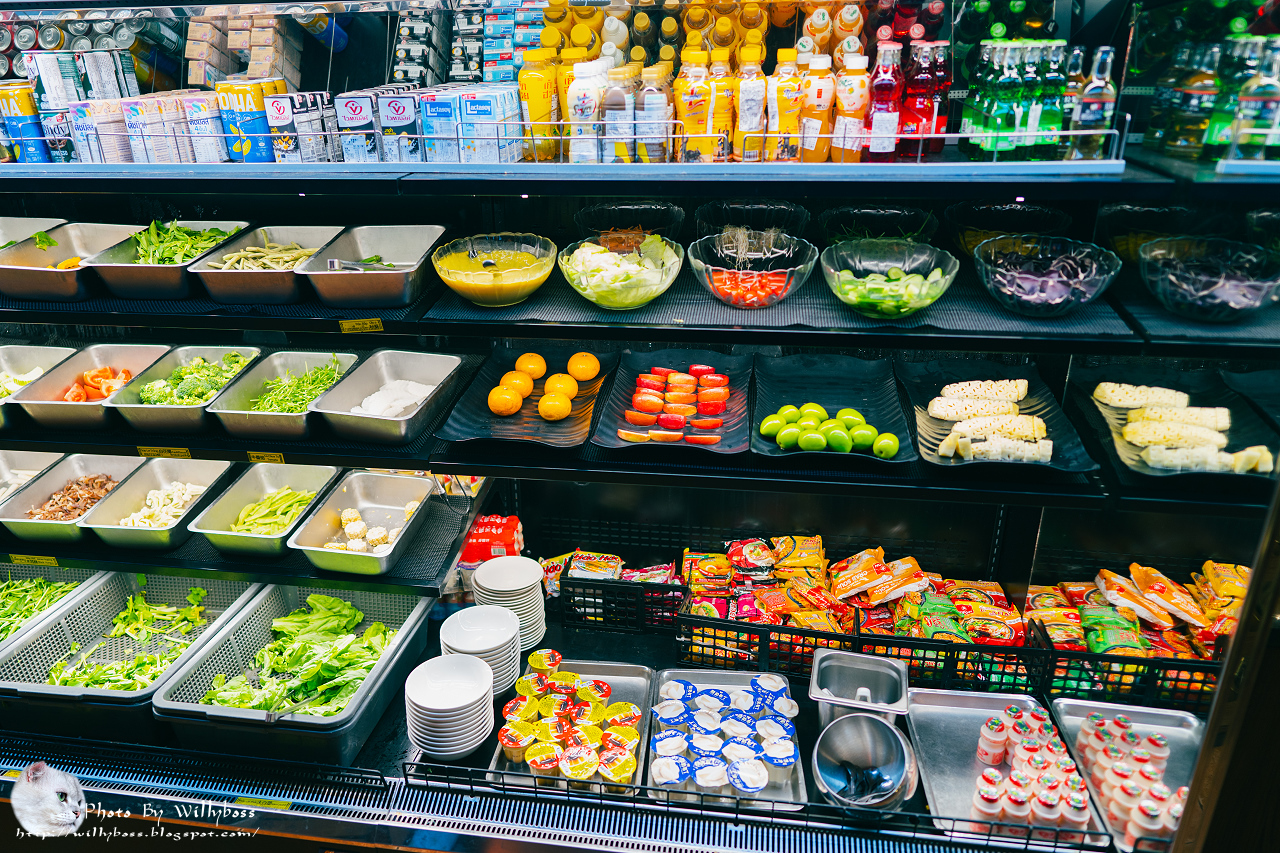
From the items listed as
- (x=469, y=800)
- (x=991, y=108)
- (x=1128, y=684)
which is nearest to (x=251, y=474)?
(x=469, y=800)

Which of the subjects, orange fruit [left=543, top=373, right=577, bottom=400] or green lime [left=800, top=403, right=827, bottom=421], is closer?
green lime [left=800, top=403, right=827, bottom=421]

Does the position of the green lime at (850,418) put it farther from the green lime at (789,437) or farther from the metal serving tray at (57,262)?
the metal serving tray at (57,262)

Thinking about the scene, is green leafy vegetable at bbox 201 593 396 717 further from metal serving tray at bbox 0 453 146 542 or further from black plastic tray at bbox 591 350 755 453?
black plastic tray at bbox 591 350 755 453

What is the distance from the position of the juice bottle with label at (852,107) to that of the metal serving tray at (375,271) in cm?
125

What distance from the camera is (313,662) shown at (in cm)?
266

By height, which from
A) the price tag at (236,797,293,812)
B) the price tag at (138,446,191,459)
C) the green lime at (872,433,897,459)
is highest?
the green lime at (872,433,897,459)

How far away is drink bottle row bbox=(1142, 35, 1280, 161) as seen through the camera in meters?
1.71

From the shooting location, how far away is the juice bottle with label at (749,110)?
80.9 inches

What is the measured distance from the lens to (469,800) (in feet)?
7.75

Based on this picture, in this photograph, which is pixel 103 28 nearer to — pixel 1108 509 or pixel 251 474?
pixel 251 474

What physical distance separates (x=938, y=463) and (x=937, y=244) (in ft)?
2.51

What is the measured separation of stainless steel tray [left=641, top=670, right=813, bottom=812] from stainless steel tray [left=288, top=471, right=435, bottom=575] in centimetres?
96

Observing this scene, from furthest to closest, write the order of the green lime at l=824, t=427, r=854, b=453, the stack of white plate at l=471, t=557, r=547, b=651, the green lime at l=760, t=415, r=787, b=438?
the stack of white plate at l=471, t=557, r=547, b=651 → the green lime at l=760, t=415, r=787, b=438 → the green lime at l=824, t=427, r=854, b=453

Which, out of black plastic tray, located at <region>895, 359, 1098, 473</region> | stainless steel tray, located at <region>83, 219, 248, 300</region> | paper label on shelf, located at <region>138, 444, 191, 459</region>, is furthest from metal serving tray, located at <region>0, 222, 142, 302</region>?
black plastic tray, located at <region>895, 359, 1098, 473</region>
